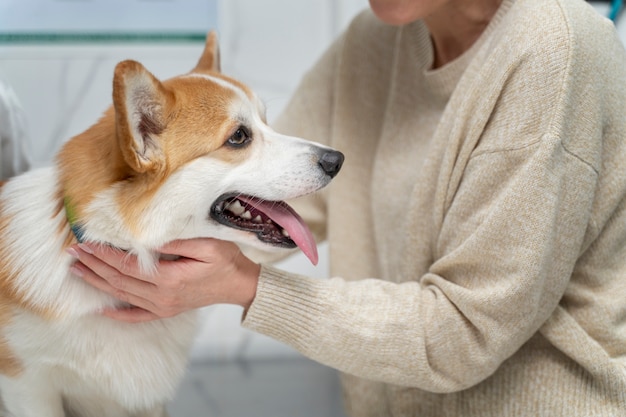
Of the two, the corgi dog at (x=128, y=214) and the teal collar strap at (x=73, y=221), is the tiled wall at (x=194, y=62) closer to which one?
the corgi dog at (x=128, y=214)

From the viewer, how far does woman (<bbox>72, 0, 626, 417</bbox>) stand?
80 cm

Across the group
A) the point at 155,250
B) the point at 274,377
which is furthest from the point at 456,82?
the point at 274,377

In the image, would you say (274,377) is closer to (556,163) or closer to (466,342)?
(466,342)

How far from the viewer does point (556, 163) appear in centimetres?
79

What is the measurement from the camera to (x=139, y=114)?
745 mm

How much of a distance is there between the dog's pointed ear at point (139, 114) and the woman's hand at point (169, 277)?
120 millimetres

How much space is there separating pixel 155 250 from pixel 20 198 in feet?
0.69

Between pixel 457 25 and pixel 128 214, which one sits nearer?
pixel 128 214

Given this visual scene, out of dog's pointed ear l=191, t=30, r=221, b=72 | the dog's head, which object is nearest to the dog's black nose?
the dog's head

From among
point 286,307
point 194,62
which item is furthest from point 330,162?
point 194,62

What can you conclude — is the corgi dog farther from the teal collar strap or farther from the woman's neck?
the woman's neck

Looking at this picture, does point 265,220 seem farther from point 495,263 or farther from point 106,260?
point 495,263

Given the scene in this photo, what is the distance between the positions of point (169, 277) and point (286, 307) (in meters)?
0.16

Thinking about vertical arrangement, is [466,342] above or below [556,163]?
below
